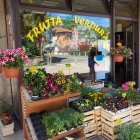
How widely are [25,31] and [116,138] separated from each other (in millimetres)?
2371

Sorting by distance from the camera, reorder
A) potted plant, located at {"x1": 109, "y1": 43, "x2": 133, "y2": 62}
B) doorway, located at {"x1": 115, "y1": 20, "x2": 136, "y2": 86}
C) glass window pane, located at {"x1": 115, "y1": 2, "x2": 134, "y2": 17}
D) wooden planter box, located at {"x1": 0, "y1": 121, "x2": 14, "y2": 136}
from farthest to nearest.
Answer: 1. doorway, located at {"x1": 115, "y1": 20, "x2": 136, "y2": 86}
2. glass window pane, located at {"x1": 115, "y1": 2, "x2": 134, "y2": 17}
3. potted plant, located at {"x1": 109, "y1": 43, "x2": 133, "y2": 62}
4. wooden planter box, located at {"x1": 0, "y1": 121, "x2": 14, "y2": 136}

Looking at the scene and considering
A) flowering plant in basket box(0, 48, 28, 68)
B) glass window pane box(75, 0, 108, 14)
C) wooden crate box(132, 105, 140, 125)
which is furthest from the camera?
glass window pane box(75, 0, 108, 14)

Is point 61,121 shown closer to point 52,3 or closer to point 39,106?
point 39,106

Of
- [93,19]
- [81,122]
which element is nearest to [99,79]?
[93,19]

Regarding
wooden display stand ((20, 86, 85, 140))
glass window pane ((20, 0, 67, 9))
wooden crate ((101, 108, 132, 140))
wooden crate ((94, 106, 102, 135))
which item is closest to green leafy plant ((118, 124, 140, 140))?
wooden crate ((101, 108, 132, 140))

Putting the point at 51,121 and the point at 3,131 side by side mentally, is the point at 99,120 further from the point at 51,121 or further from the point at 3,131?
the point at 3,131

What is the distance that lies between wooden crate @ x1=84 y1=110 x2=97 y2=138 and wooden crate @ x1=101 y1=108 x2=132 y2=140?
15cm

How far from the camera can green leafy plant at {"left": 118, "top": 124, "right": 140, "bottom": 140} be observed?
257cm

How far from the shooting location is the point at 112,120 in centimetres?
282

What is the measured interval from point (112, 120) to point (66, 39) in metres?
1.95

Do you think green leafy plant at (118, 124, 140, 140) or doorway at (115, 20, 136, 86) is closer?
green leafy plant at (118, 124, 140, 140)

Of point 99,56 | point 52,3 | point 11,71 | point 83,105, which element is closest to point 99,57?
point 99,56

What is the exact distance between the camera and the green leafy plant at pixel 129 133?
2.57m

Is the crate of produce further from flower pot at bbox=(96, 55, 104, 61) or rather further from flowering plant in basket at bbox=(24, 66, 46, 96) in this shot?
flower pot at bbox=(96, 55, 104, 61)
